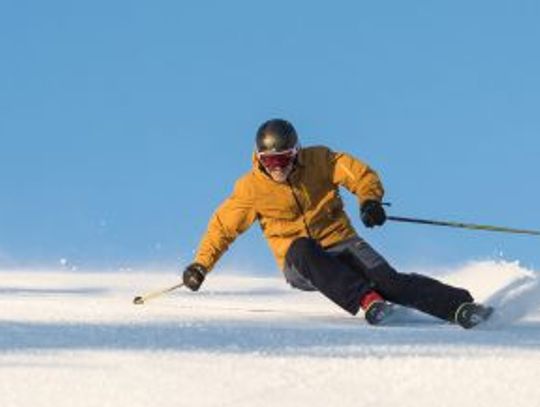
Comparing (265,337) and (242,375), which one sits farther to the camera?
(265,337)

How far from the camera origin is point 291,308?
29.3ft

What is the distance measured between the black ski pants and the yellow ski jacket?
0.84ft

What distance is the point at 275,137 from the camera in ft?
25.8

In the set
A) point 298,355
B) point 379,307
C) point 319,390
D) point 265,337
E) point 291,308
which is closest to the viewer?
point 319,390

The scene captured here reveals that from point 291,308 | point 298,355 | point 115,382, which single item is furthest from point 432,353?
point 291,308

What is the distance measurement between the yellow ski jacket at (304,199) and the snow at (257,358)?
536 millimetres

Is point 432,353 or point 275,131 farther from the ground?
point 275,131

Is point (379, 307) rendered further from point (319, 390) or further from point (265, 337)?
point (319, 390)

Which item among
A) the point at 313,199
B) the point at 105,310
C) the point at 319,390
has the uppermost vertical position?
the point at 313,199

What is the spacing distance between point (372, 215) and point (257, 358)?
2690 millimetres

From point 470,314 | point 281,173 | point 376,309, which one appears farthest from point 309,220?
point 470,314

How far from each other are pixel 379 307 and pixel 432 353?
5.95 feet

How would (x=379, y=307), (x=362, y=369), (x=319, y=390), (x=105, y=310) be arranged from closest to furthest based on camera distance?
(x=319, y=390) → (x=362, y=369) → (x=379, y=307) → (x=105, y=310)

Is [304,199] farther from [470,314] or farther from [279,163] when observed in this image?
[470,314]
